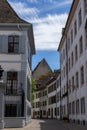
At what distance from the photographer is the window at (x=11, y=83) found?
32.2 meters

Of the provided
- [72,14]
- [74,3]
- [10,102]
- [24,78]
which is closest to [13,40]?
[24,78]

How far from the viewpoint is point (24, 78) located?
107 feet

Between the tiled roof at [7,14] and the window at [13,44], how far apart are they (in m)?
1.73

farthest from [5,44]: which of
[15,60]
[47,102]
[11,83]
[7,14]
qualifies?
[47,102]

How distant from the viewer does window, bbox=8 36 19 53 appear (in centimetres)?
3331

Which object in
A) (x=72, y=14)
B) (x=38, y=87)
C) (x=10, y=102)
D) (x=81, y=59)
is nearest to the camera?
(x=10, y=102)

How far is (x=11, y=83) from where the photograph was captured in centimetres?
3253

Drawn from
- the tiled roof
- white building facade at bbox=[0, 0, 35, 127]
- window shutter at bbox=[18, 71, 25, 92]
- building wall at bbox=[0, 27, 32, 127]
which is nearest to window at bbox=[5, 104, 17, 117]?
white building facade at bbox=[0, 0, 35, 127]

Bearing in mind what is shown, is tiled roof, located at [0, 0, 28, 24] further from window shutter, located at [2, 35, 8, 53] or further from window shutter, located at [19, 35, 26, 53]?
window shutter, located at [19, 35, 26, 53]

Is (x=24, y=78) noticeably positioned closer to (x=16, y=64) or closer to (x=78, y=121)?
(x=16, y=64)

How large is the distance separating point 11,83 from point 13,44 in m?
3.82

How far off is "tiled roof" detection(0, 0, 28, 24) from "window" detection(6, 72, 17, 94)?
5323mm

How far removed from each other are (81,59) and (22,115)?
8.79 meters

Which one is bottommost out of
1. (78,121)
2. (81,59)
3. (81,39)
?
(78,121)
